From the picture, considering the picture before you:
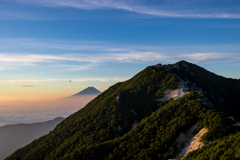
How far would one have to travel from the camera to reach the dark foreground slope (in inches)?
2168

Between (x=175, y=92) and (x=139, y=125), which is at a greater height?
(x=175, y=92)

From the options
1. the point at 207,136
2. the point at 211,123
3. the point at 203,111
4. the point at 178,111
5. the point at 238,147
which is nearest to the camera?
the point at 238,147

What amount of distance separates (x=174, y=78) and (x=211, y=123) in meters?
69.0

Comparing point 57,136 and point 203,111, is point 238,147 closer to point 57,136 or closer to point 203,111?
point 203,111

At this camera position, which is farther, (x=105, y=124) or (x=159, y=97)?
(x=159, y=97)

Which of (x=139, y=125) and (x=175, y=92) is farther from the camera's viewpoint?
(x=175, y=92)

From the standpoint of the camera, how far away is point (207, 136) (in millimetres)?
47531

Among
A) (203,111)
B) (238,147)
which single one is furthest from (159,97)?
(238,147)

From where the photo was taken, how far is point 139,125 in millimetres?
73250

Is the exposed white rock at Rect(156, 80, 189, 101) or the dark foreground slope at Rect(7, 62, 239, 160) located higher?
the exposed white rock at Rect(156, 80, 189, 101)

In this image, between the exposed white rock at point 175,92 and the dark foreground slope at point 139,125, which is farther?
the exposed white rock at point 175,92

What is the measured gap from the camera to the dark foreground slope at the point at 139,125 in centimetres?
5506

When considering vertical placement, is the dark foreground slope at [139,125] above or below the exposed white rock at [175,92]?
below

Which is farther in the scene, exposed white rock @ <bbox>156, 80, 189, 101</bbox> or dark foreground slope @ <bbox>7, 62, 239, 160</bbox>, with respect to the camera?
exposed white rock @ <bbox>156, 80, 189, 101</bbox>
